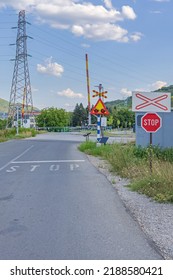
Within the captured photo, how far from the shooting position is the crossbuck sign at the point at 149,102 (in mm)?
Answer: 11578

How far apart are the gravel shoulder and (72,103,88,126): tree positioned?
11949 centimetres

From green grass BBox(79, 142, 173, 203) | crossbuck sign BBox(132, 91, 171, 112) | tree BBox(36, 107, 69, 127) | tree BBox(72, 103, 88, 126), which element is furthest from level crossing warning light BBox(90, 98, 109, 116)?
tree BBox(72, 103, 88, 126)

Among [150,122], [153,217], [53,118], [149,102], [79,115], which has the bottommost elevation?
[153,217]

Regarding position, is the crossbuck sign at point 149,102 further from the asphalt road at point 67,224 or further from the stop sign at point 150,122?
Result: the asphalt road at point 67,224

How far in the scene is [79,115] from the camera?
131750 mm

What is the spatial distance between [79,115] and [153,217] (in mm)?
125628

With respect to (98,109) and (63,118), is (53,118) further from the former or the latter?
(98,109)

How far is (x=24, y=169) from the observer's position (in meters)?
14.5

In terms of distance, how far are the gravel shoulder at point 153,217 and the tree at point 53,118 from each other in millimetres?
108770

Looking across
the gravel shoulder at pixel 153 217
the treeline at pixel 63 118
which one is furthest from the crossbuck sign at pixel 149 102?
the treeline at pixel 63 118

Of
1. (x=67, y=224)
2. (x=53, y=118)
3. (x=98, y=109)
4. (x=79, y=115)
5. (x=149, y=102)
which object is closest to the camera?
(x=67, y=224)

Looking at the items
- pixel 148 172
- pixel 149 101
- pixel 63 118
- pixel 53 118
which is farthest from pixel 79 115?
pixel 148 172
